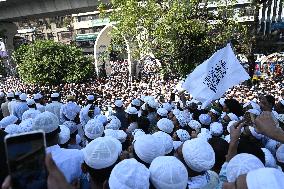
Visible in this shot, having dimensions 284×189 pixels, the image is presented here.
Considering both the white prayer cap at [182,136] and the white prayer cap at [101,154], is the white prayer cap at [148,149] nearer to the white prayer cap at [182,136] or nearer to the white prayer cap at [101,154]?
the white prayer cap at [101,154]

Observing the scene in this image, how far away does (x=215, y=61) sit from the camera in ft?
18.9

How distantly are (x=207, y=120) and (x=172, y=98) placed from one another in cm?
683

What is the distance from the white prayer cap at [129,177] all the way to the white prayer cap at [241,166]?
60 cm

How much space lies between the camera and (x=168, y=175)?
229cm

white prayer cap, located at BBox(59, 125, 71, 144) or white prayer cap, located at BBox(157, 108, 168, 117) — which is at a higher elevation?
white prayer cap, located at BBox(59, 125, 71, 144)

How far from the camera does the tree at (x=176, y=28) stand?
12.1 meters

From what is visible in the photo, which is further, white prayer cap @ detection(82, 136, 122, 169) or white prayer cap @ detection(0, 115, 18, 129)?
white prayer cap @ detection(0, 115, 18, 129)

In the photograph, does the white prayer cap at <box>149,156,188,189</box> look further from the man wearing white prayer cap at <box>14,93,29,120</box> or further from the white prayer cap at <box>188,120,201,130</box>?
the man wearing white prayer cap at <box>14,93,29,120</box>

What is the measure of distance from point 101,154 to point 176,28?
9.89 m

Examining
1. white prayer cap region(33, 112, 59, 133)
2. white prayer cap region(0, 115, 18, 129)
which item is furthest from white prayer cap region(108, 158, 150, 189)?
white prayer cap region(0, 115, 18, 129)

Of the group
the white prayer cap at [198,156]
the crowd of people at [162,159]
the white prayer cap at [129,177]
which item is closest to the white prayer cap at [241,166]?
the crowd of people at [162,159]

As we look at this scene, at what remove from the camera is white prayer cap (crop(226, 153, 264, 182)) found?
7.81 ft

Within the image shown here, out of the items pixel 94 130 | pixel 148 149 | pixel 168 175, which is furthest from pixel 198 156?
pixel 94 130

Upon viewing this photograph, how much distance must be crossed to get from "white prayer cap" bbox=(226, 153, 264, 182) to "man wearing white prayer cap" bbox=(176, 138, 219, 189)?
31 cm
